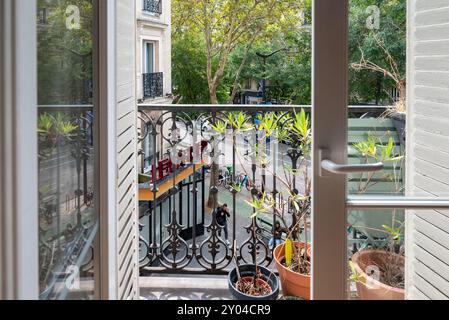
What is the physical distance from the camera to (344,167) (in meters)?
0.99

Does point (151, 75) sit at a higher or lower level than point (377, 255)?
higher

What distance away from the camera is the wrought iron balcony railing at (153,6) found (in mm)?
3312

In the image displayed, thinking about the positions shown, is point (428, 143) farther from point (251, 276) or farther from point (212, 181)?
point (212, 181)

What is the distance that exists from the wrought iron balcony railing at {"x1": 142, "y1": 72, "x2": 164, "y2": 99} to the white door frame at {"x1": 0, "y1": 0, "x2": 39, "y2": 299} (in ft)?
9.21

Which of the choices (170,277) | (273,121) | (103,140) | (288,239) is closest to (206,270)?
(170,277)

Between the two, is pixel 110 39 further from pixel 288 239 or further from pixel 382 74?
pixel 288 239

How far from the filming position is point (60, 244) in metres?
0.81

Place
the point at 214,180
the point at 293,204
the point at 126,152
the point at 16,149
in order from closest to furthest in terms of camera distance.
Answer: the point at 16,149 → the point at 126,152 → the point at 293,204 → the point at 214,180

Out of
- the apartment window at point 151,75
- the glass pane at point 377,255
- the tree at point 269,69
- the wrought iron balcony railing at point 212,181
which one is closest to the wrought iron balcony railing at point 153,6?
the apartment window at point 151,75

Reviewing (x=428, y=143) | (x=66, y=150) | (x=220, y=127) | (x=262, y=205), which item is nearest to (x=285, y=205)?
(x=262, y=205)

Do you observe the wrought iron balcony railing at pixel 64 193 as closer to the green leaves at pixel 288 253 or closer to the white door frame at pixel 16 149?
the white door frame at pixel 16 149

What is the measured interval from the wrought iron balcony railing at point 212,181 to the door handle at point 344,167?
4.94 feet

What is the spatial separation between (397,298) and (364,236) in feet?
0.64

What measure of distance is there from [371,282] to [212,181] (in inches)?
74.0
